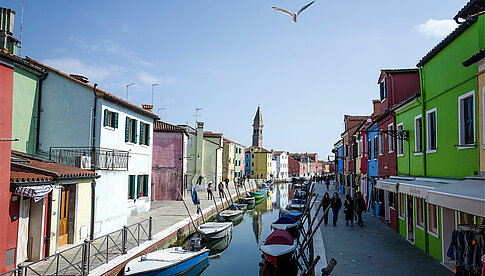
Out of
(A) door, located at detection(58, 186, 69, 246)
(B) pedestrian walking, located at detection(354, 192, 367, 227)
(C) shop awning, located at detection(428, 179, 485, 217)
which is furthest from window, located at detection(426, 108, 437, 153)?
(A) door, located at detection(58, 186, 69, 246)

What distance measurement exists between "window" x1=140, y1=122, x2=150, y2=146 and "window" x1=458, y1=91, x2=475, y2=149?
17339 mm

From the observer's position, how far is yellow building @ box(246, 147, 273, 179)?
8556 centimetres

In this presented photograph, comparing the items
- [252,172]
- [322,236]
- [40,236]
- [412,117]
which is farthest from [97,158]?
[252,172]

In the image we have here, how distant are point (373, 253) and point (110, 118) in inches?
527

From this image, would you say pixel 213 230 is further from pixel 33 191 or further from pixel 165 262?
pixel 33 191

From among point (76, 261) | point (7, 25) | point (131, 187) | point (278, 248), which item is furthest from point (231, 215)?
point (7, 25)

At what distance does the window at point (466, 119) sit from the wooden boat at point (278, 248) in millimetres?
6455

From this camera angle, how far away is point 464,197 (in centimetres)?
678

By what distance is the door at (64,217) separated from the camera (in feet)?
42.0

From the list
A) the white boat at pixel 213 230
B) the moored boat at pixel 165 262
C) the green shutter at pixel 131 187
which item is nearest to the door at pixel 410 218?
the moored boat at pixel 165 262

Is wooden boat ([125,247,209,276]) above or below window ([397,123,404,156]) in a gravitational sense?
below

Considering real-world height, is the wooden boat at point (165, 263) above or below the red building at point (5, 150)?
A: below

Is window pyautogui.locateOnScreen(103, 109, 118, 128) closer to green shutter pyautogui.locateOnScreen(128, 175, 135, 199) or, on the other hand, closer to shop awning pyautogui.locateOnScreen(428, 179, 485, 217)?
green shutter pyautogui.locateOnScreen(128, 175, 135, 199)

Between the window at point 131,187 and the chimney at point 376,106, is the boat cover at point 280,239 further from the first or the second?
the chimney at point 376,106
